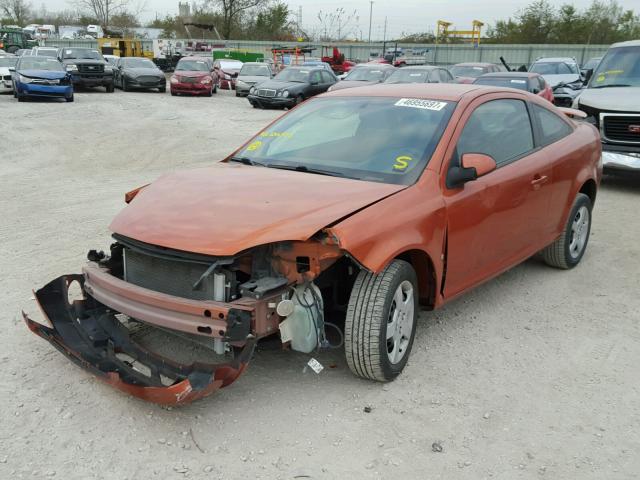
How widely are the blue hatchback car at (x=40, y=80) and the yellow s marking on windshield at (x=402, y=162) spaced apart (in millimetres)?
17984

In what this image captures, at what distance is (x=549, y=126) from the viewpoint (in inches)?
212

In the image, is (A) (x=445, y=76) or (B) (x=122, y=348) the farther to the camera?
(A) (x=445, y=76)

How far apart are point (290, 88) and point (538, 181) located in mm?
16162

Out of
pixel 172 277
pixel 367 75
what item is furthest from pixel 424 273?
pixel 367 75

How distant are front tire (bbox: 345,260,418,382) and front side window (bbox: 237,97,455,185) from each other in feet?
2.19

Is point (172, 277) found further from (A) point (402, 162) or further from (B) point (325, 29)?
(B) point (325, 29)

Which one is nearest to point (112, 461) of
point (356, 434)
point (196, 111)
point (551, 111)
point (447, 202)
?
point (356, 434)

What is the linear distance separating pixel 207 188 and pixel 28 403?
1557mm

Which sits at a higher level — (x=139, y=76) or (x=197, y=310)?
(x=197, y=310)

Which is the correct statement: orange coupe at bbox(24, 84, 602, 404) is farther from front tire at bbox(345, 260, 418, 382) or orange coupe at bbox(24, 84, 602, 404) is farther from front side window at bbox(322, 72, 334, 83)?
front side window at bbox(322, 72, 334, 83)

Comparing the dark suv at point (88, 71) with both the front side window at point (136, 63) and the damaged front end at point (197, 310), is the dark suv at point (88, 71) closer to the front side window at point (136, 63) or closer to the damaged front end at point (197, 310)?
the front side window at point (136, 63)

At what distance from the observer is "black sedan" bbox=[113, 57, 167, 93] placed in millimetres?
24969

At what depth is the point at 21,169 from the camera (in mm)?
10336

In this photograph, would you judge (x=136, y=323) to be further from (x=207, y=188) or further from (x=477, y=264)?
(x=477, y=264)
